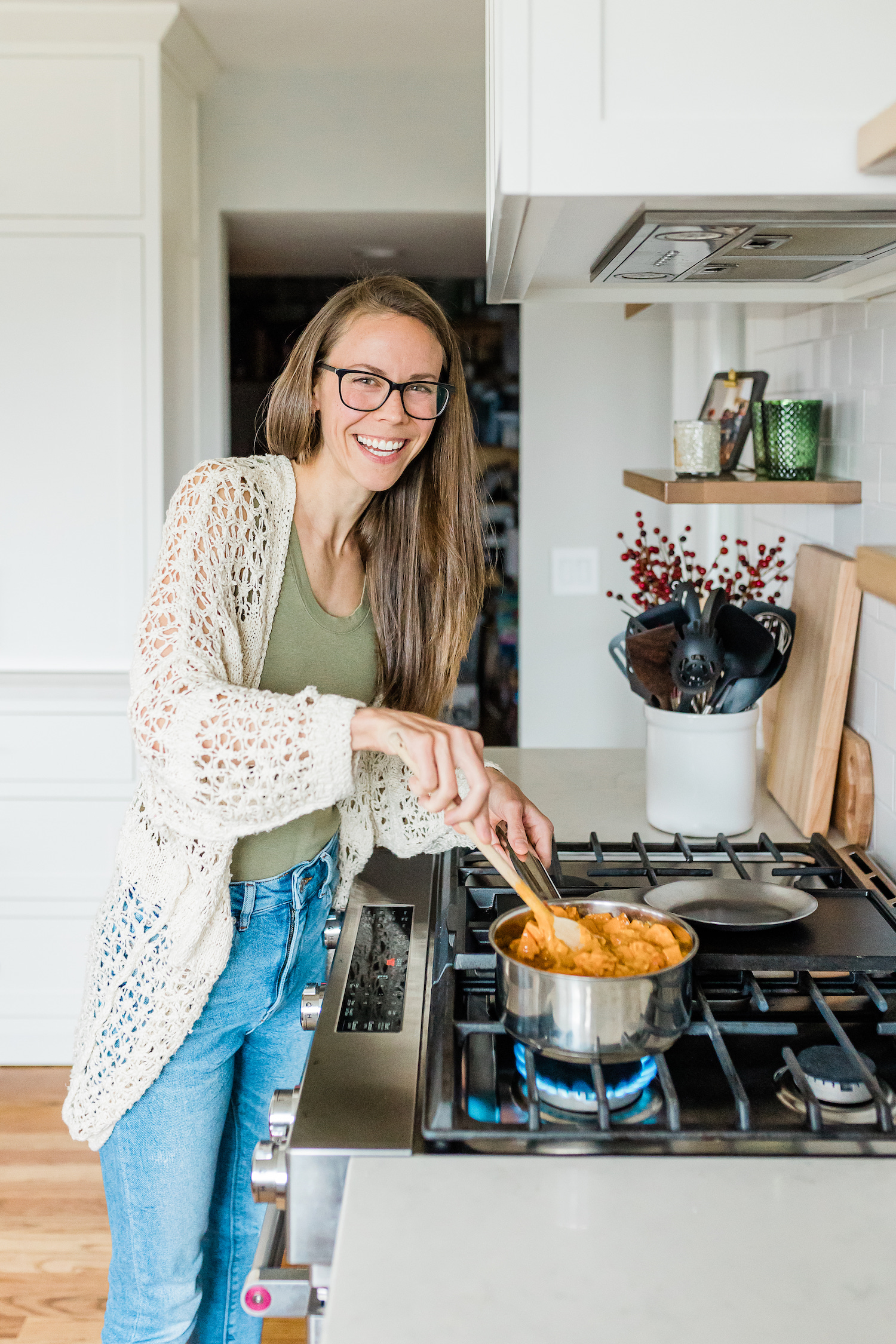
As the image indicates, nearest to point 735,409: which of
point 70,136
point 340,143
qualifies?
point 70,136

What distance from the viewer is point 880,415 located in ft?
5.38

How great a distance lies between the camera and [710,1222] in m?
0.83

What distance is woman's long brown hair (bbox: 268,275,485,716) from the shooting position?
159cm

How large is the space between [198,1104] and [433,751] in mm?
579

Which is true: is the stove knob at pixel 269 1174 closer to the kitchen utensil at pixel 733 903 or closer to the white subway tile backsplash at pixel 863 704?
the kitchen utensil at pixel 733 903

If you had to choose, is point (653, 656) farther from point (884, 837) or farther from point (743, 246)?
point (743, 246)

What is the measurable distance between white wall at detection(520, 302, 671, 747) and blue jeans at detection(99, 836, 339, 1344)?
2495 mm

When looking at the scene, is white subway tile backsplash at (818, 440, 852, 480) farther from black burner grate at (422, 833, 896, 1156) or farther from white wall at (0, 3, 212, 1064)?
white wall at (0, 3, 212, 1064)

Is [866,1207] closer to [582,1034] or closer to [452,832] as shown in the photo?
[582,1034]

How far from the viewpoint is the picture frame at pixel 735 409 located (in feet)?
6.59

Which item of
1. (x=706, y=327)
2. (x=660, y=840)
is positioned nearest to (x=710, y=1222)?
(x=660, y=840)

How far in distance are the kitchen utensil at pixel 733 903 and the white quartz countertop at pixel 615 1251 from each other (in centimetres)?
38

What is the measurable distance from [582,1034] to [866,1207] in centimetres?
24

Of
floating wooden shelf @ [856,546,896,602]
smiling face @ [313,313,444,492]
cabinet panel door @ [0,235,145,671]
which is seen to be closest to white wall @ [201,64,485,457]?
cabinet panel door @ [0,235,145,671]
